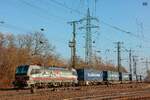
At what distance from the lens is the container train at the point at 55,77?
48.2 metres

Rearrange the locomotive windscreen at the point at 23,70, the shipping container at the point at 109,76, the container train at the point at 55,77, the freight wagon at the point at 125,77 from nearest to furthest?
the container train at the point at 55,77
the locomotive windscreen at the point at 23,70
the shipping container at the point at 109,76
the freight wagon at the point at 125,77

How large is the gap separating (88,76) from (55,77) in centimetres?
1376

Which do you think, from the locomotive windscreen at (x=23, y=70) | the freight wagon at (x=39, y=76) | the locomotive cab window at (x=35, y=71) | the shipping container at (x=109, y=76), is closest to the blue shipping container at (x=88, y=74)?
the shipping container at (x=109, y=76)

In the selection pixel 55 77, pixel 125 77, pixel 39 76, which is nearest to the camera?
pixel 39 76

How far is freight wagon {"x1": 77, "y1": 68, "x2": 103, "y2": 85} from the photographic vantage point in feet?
214

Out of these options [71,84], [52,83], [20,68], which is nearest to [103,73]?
[71,84]

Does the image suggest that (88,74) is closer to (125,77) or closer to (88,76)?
(88,76)

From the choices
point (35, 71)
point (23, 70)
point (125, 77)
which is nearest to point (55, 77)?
point (35, 71)

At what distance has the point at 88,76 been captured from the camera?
217 feet

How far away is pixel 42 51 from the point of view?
89.6m

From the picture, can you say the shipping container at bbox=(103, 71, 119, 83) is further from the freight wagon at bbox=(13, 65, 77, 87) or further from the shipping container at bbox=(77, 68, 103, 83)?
the freight wagon at bbox=(13, 65, 77, 87)

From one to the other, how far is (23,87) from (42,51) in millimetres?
41112

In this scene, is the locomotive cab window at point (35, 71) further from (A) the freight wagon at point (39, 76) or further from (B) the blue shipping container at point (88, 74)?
(B) the blue shipping container at point (88, 74)

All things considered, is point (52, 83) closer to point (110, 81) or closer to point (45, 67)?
point (45, 67)
